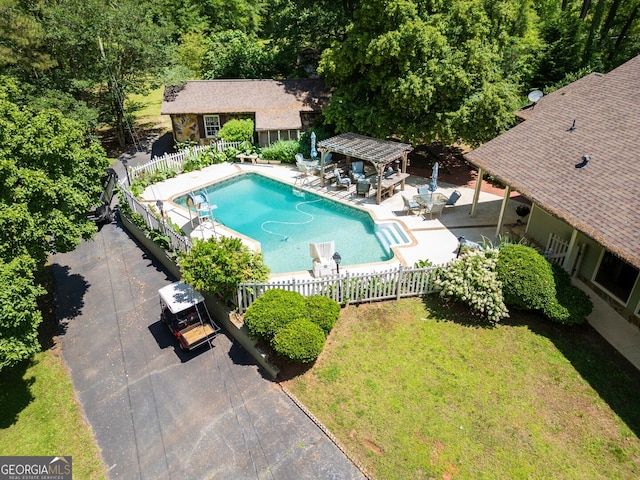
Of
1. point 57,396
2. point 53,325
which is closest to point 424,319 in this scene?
point 57,396

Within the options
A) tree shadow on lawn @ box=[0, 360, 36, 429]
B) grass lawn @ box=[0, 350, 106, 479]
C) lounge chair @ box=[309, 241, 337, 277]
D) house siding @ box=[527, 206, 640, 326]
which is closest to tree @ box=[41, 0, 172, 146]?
tree shadow on lawn @ box=[0, 360, 36, 429]

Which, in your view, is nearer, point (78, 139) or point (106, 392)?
point (106, 392)

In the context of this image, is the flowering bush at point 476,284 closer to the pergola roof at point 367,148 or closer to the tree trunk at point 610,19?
the pergola roof at point 367,148

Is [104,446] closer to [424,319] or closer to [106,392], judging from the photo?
[106,392]

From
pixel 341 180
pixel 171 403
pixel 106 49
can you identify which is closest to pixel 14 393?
pixel 171 403

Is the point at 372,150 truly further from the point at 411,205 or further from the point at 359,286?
the point at 359,286

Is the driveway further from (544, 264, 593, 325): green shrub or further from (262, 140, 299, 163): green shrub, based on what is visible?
(262, 140, 299, 163): green shrub
